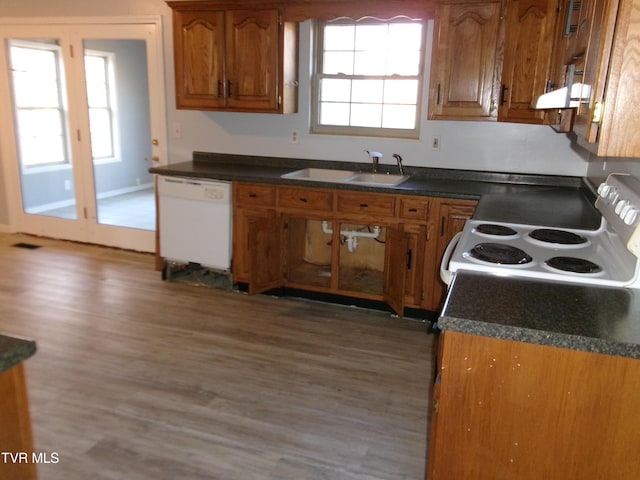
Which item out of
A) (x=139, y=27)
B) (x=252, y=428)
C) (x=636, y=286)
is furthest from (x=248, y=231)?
(x=636, y=286)

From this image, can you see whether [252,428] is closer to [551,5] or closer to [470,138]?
[470,138]

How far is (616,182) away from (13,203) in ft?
18.2

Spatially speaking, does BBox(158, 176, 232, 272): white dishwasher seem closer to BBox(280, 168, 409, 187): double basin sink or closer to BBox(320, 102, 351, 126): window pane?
BBox(280, 168, 409, 187): double basin sink

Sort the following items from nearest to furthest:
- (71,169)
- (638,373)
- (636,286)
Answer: (638,373), (636,286), (71,169)

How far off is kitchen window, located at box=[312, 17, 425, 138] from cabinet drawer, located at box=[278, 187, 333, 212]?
81 centimetres

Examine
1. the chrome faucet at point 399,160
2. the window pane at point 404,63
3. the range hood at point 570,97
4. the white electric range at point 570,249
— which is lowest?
the white electric range at point 570,249

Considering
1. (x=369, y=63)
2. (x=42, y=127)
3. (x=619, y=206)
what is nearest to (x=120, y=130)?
(x=42, y=127)

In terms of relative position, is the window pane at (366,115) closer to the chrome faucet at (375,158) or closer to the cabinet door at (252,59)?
the chrome faucet at (375,158)

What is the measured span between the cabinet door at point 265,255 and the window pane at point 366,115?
1103 millimetres

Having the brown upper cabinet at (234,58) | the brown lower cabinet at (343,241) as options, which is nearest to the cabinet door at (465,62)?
the brown lower cabinet at (343,241)

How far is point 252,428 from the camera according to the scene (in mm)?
2445

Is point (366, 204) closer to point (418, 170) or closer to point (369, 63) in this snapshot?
point (418, 170)

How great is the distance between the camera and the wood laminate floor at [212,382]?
223 cm

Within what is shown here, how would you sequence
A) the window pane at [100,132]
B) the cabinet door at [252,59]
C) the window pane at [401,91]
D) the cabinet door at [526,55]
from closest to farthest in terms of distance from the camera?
the cabinet door at [526,55]
the cabinet door at [252,59]
the window pane at [401,91]
the window pane at [100,132]
